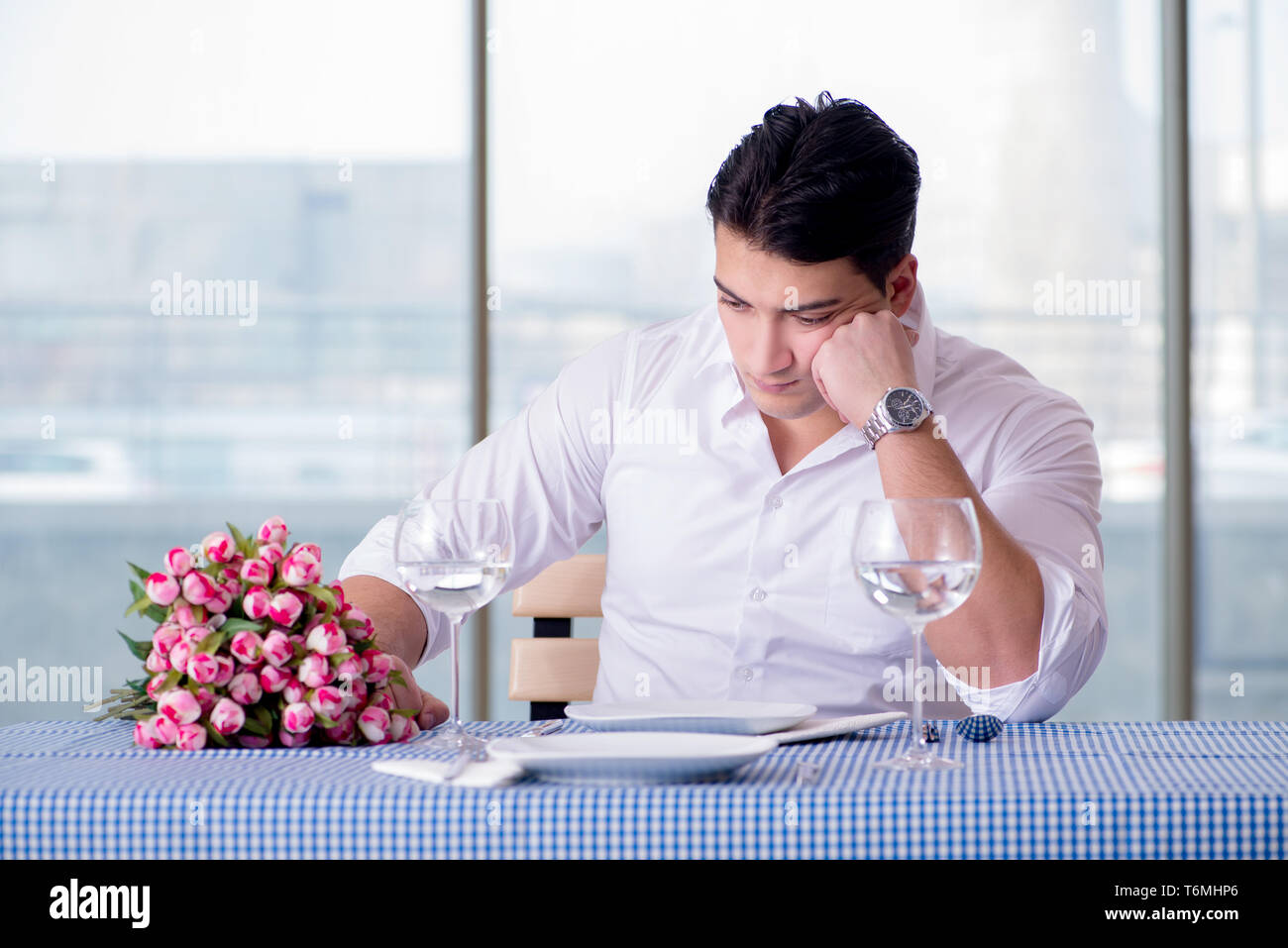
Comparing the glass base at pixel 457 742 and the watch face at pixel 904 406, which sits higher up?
the watch face at pixel 904 406

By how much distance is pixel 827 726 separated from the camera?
3.30ft

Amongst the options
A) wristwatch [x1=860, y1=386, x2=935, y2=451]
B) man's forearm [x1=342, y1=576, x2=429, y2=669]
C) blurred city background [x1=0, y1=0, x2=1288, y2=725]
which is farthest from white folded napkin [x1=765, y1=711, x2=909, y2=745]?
blurred city background [x1=0, y1=0, x2=1288, y2=725]

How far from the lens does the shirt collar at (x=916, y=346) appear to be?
1656 millimetres

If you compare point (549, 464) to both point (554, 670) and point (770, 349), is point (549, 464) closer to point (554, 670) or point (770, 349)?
point (554, 670)

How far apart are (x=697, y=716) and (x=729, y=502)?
0.69 m

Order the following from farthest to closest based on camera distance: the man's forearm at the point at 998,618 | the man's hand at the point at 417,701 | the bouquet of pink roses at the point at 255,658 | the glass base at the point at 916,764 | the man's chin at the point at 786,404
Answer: the man's chin at the point at 786,404, the man's forearm at the point at 998,618, the man's hand at the point at 417,701, the bouquet of pink roses at the point at 255,658, the glass base at the point at 916,764

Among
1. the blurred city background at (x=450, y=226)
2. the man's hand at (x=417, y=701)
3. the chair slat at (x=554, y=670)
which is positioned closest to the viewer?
the man's hand at (x=417, y=701)

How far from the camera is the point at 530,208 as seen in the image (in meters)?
2.88

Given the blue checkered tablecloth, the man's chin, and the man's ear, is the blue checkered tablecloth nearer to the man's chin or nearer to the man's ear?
the man's chin

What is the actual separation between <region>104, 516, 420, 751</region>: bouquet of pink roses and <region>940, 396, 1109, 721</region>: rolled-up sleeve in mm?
620

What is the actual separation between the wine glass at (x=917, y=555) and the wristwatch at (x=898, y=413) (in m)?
0.51

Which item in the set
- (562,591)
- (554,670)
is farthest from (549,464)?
(554,670)

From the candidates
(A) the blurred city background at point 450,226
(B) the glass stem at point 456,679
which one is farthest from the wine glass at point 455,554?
(A) the blurred city background at point 450,226

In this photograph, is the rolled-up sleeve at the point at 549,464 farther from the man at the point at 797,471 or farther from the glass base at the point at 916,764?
the glass base at the point at 916,764
